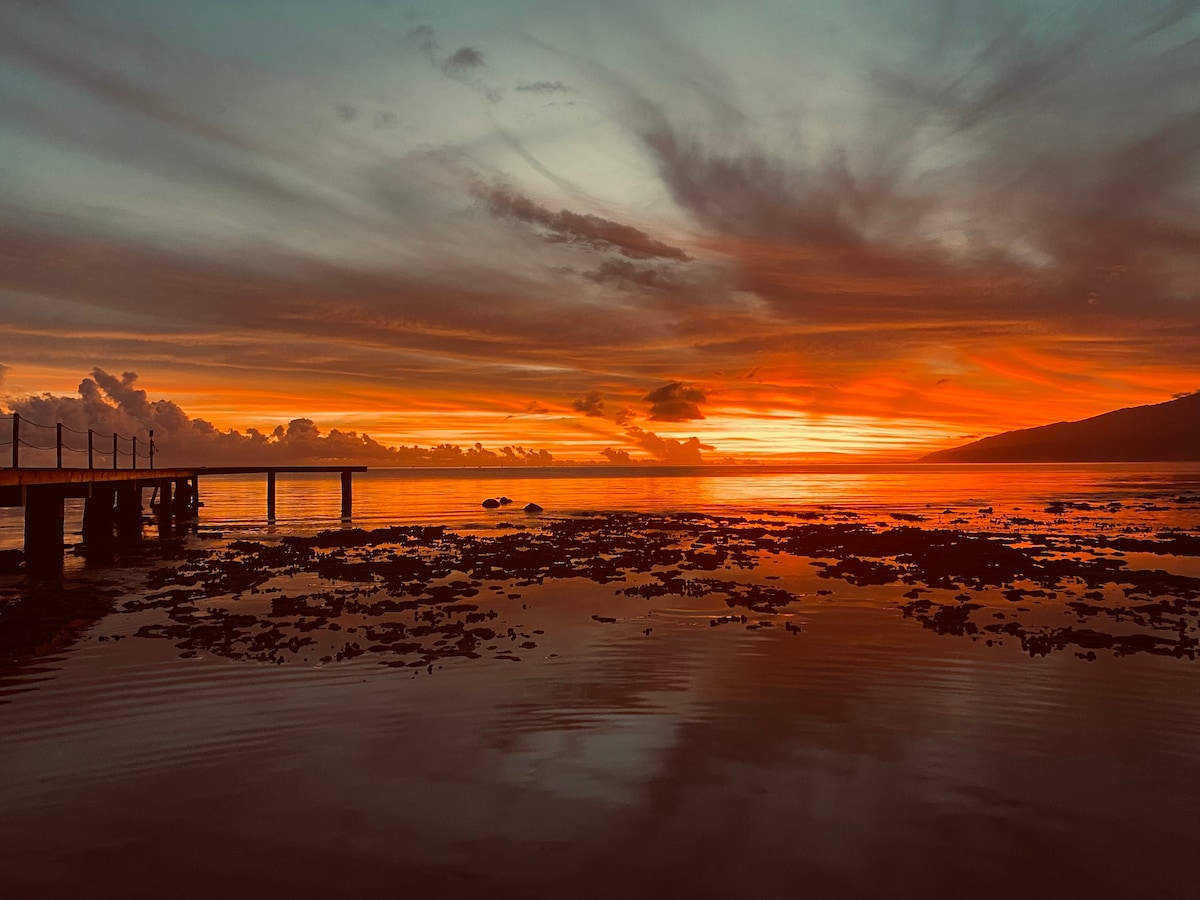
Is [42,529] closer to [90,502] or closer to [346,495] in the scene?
[90,502]

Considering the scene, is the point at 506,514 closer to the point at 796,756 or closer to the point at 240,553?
the point at 240,553

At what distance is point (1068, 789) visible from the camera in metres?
9.64

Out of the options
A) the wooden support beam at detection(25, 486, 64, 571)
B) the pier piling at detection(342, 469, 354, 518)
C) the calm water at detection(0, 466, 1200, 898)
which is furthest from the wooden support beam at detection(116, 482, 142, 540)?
the calm water at detection(0, 466, 1200, 898)

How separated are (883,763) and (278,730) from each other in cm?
854

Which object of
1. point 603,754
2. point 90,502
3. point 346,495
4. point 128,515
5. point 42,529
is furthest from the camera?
point 346,495

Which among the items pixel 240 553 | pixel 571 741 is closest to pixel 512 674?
pixel 571 741

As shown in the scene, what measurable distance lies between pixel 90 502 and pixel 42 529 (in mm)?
11025

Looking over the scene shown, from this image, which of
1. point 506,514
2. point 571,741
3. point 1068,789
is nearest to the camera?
point 1068,789

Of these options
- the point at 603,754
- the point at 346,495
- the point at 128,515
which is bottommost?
the point at 603,754

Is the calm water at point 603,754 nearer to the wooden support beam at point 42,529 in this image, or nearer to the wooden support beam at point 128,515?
the wooden support beam at point 42,529

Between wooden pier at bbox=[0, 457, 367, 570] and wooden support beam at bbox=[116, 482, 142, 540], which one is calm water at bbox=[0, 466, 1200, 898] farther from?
wooden support beam at bbox=[116, 482, 142, 540]

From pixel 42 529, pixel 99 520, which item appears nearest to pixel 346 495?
pixel 99 520

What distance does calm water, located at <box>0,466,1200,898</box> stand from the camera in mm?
7953

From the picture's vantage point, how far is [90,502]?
4306cm
